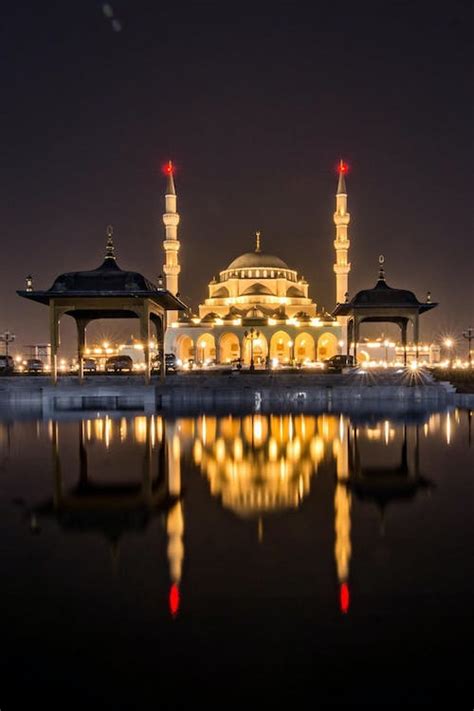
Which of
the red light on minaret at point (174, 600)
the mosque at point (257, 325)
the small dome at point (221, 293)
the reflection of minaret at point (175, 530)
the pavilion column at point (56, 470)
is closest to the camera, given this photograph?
the red light on minaret at point (174, 600)

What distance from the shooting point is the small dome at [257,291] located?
201 ft

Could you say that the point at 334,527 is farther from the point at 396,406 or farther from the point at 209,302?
the point at 209,302

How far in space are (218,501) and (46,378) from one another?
19.0 metres

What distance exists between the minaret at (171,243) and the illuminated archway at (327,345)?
15858 millimetres

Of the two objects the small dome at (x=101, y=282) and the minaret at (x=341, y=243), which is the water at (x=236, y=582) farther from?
the minaret at (x=341, y=243)

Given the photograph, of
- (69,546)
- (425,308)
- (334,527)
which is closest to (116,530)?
(69,546)

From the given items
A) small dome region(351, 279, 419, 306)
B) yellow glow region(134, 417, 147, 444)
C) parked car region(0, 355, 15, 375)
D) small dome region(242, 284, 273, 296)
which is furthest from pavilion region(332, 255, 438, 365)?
small dome region(242, 284, 273, 296)

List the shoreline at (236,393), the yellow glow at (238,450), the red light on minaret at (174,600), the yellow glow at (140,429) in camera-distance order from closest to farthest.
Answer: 1. the red light on minaret at (174,600)
2. the yellow glow at (238,450)
3. the yellow glow at (140,429)
4. the shoreline at (236,393)

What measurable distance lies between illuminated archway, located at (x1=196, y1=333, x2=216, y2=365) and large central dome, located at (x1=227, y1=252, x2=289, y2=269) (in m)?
16.8

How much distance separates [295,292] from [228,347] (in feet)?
51.8

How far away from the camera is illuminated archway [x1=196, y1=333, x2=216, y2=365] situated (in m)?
52.2

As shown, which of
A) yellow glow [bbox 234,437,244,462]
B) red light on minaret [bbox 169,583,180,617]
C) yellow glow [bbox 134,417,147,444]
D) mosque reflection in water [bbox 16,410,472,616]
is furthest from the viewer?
yellow glow [bbox 134,417,147,444]

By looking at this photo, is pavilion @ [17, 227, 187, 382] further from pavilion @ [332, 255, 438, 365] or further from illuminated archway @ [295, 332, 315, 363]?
illuminated archway @ [295, 332, 315, 363]

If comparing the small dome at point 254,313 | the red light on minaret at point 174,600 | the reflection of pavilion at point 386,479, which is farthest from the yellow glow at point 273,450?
the small dome at point 254,313
